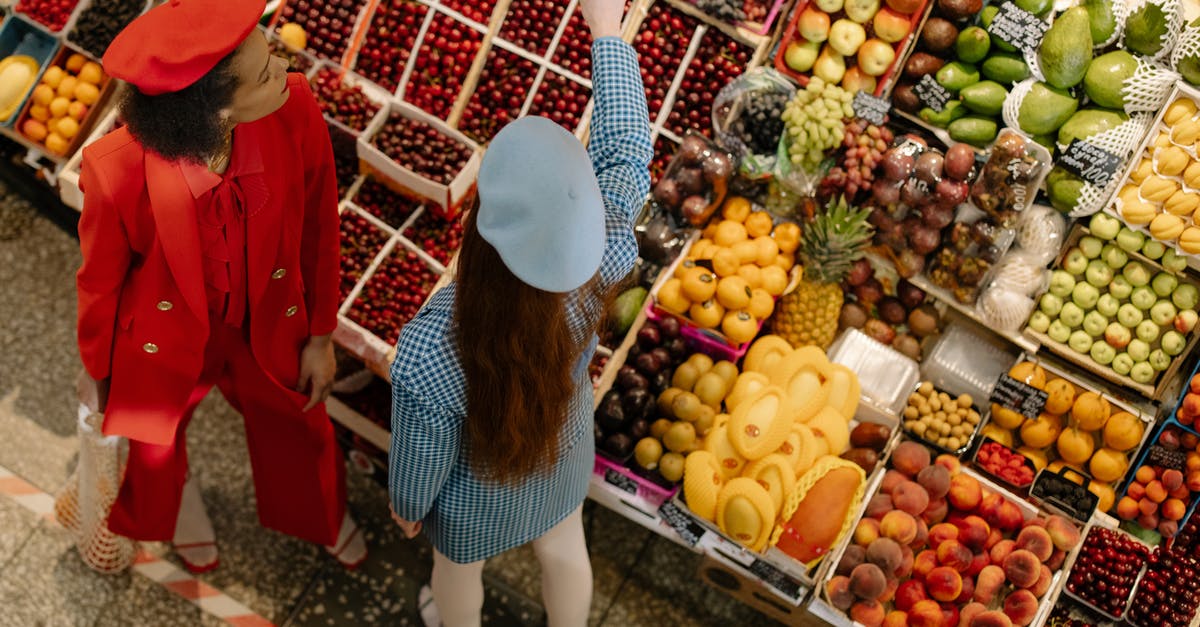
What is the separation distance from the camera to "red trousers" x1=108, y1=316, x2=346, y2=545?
2830 mm

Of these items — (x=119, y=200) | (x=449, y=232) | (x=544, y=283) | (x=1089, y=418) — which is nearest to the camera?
(x=544, y=283)

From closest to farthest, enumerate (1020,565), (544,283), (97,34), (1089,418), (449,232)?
(544,283) → (1020,565) → (1089,418) → (449,232) → (97,34)

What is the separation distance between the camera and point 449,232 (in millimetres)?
3461

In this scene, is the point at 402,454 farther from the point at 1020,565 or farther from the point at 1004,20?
the point at 1004,20

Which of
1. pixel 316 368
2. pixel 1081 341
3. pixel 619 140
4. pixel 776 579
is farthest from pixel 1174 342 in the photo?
pixel 316 368

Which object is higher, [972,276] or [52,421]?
[972,276]

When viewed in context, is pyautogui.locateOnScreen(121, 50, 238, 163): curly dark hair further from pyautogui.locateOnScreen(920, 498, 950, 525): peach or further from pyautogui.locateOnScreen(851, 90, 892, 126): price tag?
pyautogui.locateOnScreen(920, 498, 950, 525): peach

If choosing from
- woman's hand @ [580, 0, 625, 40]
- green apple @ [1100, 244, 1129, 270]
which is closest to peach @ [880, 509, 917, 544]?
green apple @ [1100, 244, 1129, 270]

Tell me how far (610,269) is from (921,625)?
5.46 feet

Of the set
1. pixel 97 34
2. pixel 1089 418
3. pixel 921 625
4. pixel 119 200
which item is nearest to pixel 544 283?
pixel 119 200

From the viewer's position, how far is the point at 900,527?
3.05m

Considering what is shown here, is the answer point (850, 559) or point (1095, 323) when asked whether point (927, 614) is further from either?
point (1095, 323)

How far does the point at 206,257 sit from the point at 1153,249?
9.76 ft

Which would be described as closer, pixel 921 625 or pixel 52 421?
pixel 921 625
